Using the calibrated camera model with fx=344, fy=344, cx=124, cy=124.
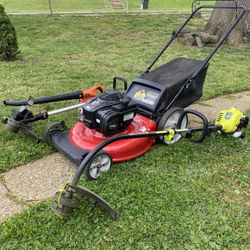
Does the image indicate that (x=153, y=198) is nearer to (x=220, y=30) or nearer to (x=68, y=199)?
(x=68, y=199)

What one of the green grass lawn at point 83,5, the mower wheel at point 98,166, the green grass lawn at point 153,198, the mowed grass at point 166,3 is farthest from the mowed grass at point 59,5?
the mower wheel at point 98,166

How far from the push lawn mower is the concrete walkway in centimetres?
16

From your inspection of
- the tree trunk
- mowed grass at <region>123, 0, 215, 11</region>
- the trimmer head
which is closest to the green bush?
the tree trunk

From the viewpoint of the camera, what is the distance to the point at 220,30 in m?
8.93

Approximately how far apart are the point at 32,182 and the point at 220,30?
7.38 metres

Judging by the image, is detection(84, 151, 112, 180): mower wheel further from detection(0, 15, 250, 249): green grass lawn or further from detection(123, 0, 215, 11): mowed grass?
detection(123, 0, 215, 11): mowed grass

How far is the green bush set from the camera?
22.4ft

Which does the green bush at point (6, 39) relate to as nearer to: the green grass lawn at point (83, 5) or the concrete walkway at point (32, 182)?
the concrete walkway at point (32, 182)

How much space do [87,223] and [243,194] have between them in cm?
136

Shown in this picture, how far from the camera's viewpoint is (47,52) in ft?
26.1

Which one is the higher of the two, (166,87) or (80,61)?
(166,87)

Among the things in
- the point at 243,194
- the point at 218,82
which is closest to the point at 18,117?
the point at 243,194

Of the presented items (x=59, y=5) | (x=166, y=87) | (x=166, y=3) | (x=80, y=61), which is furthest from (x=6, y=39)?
(x=166, y=3)

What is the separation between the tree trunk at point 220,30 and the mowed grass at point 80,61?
0.35m
